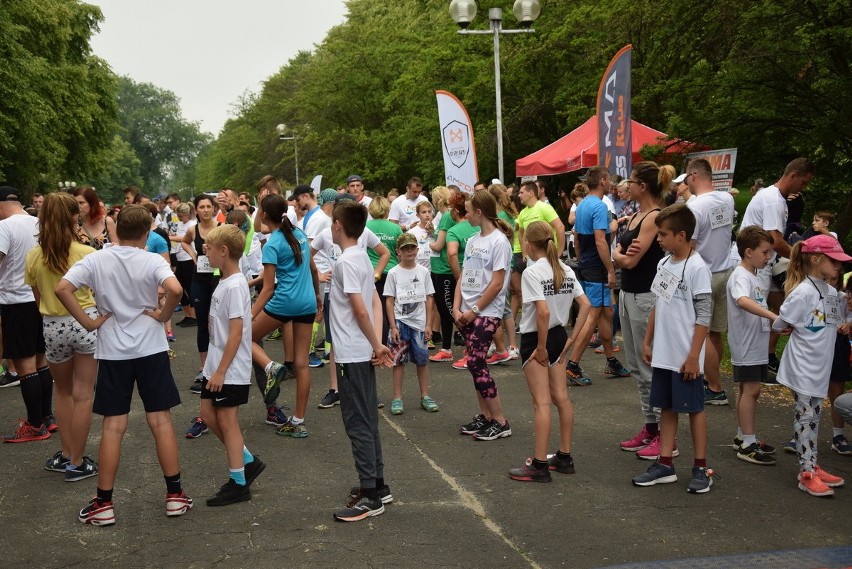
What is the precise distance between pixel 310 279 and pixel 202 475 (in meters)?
2.00

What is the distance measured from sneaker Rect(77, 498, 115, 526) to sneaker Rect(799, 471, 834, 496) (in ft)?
Result: 14.3

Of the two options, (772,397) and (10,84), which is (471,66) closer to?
(10,84)

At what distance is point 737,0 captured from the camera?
13.9 m

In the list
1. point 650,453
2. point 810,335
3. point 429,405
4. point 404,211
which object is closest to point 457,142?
point 404,211

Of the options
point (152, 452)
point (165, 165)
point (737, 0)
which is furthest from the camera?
point (165, 165)

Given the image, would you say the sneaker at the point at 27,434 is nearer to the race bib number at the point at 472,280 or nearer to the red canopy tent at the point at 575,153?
the race bib number at the point at 472,280

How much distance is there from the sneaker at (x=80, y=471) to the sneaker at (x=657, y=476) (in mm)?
3885

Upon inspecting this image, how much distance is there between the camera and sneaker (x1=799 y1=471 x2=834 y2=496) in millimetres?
5609

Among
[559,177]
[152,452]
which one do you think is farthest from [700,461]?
[559,177]

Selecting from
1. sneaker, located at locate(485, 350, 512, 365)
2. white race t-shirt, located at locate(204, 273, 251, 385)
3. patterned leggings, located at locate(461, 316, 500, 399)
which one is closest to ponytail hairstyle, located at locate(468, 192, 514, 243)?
patterned leggings, located at locate(461, 316, 500, 399)

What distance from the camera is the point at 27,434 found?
7.53 metres

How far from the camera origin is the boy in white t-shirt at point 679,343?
579 cm

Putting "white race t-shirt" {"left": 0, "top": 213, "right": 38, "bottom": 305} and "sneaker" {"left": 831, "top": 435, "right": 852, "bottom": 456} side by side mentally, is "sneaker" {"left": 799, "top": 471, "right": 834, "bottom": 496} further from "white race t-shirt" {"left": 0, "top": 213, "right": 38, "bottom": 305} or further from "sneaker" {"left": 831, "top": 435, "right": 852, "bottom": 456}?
"white race t-shirt" {"left": 0, "top": 213, "right": 38, "bottom": 305}

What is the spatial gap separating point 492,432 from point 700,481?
190cm
